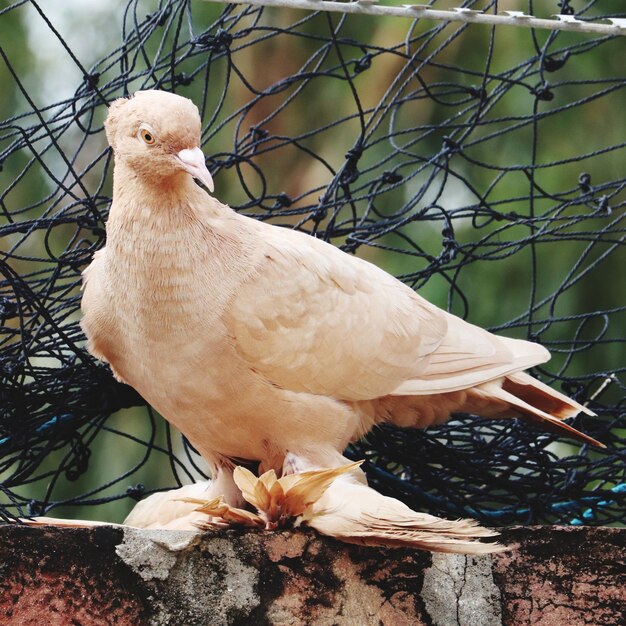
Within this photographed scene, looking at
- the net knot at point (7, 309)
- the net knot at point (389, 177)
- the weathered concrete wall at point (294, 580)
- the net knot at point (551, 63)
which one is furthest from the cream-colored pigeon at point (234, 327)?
the net knot at point (551, 63)

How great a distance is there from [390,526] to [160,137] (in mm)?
962

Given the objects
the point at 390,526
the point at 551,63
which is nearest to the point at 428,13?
the point at 390,526

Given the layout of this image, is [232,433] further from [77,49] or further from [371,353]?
[77,49]

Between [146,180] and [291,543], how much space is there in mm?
891

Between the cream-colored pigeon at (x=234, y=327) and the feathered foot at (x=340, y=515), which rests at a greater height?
the cream-colored pigeon at (x=234, y=327)

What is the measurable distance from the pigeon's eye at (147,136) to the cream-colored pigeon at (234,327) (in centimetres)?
1

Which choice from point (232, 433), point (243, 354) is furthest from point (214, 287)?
point (232, 433)

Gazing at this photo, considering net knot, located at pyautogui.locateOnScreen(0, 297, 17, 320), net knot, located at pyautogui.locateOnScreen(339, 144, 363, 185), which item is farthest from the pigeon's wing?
net knot, located at pyautogui.locateOnScreen(0, 297, 17, 320)

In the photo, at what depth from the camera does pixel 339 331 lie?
2582 mm

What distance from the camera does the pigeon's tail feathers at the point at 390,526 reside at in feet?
6.68

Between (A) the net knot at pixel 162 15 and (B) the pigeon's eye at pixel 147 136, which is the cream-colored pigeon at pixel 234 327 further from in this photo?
(A) the net knot at pixel 162 15

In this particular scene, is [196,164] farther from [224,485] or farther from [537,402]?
[537,402]

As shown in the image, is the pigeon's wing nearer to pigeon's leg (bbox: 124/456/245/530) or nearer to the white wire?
pigeon's leg (bbox: 124/456/245/530)

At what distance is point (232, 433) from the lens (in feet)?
8.25
